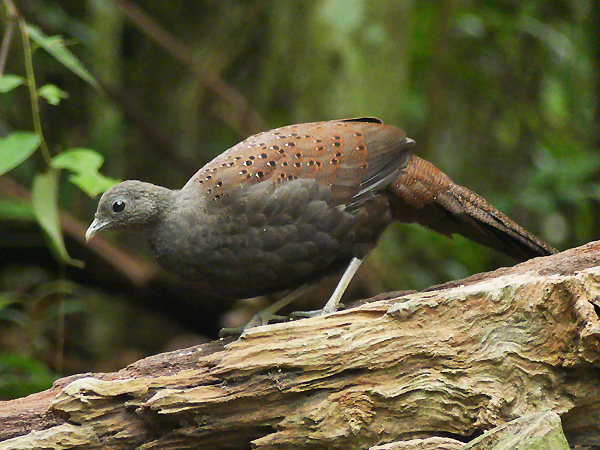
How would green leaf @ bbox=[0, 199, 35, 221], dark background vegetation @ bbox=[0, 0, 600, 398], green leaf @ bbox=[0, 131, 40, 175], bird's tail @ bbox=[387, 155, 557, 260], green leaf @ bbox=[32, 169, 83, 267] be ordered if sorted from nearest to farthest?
green leaf @ bbox=[0, 131, 40, 175], green leaf @ bbox=[32, 169, 83, 267], bird's tail @ bbox=[387, 155, 557, 260], green leaf @ bbox=[0, 199, 35, 221], dark background vegetation @ bbox=[0, 0, 600, 398]

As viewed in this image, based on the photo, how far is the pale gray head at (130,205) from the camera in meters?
3.38

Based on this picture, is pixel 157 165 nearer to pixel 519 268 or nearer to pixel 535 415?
pixel 519 268

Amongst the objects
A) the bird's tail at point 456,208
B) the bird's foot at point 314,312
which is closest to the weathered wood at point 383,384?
the bird's foot at point 314,312

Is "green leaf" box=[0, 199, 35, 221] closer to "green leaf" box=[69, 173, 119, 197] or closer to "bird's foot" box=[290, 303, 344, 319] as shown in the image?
"green leaf" box=[69, 173, 119, 197]

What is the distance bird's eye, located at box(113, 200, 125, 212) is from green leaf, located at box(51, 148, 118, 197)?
0.11m

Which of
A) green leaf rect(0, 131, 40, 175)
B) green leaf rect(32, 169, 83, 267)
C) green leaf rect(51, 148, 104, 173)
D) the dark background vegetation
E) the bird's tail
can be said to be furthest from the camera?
the dark background vegetation

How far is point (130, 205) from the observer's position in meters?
3.39

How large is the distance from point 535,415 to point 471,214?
163 cm

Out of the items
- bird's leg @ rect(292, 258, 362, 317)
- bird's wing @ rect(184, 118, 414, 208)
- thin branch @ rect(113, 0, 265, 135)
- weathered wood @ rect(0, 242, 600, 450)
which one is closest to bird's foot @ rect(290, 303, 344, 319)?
bird's leg @ rect(292, 258, 362, 317)

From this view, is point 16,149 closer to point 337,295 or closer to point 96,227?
point 96,227

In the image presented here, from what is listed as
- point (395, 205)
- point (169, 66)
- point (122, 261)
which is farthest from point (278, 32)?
point (395, 205)

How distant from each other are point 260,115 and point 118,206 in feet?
13.0

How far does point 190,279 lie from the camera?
134 inches

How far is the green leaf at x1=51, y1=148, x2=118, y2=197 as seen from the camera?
11.1 ft
